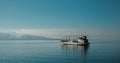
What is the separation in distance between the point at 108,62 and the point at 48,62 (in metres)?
18.2

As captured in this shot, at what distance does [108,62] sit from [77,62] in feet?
30.6

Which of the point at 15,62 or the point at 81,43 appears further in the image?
the point at 81,43

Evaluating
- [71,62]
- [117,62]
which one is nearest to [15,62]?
[71,62]

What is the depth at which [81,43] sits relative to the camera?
19012cm

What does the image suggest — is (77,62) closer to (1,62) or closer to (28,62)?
(28,62)

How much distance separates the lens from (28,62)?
69.6 m

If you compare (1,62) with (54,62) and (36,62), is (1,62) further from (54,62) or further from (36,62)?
(54,62)

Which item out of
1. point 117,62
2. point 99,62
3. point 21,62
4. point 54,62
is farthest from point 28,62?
point 117,62

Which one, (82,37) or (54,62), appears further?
(82,37)

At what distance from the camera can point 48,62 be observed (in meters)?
70.3

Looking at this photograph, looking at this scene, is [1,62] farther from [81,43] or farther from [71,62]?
[81,43]

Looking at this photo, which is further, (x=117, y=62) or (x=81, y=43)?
(x=81, y=43)

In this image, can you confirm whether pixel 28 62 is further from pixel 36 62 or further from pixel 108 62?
pixel 108 62

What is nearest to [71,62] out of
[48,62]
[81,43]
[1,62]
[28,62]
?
[48,62]
